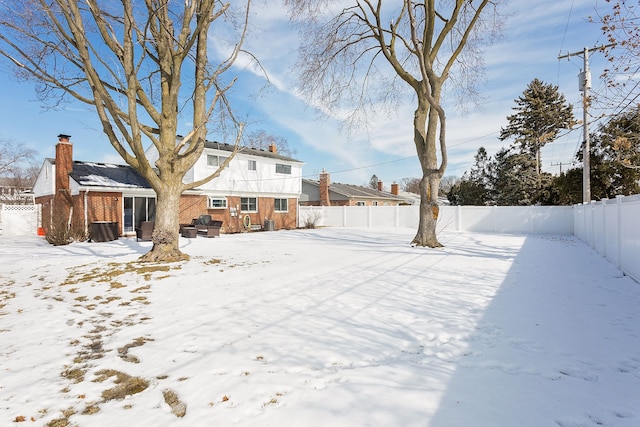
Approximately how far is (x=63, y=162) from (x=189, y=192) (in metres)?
5.74

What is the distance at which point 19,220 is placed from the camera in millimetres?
17828

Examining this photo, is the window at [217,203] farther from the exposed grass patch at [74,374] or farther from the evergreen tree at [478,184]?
the evergreen tree at [478,184]

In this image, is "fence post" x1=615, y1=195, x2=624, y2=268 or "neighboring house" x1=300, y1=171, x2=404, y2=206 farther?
"neighboring house" x1=300, y1=171, x2=404, y2=206

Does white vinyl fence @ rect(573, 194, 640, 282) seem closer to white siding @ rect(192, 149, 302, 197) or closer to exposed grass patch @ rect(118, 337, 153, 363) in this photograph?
exposed grass patch @ rect(118, 337, 153, 363)

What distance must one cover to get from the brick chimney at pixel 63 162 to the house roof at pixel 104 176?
0.39 metres

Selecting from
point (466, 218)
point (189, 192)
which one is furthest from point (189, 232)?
point (466, 218)

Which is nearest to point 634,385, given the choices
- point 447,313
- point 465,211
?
point 447,313

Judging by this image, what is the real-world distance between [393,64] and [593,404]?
40.9 ft

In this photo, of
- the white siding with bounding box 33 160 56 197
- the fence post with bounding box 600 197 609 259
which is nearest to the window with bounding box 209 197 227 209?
the white siding with bounding box 33 160 56 197

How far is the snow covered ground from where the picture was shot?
7.52ft

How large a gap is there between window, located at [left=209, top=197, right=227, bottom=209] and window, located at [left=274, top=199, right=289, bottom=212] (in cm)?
432

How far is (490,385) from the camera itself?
2.60 m

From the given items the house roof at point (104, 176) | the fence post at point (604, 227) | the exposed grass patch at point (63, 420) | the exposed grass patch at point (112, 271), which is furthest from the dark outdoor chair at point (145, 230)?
the fence post at point (604, 227)

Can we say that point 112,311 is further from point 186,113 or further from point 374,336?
point 186,113
